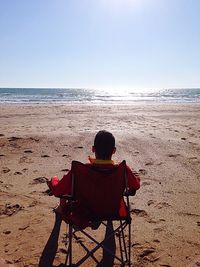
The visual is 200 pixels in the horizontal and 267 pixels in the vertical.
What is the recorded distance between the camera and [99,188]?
316cm

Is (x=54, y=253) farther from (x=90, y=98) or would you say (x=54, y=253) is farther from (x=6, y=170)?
(x=90, y=98)

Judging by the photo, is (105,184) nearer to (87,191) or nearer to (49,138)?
(87,191)

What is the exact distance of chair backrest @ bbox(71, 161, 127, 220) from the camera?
3082 mm

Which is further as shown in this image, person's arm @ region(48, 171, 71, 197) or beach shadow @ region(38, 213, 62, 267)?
beach shadow @ region(38, 213, 62, 267)

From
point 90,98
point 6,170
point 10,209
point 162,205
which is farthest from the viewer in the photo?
point 90,98

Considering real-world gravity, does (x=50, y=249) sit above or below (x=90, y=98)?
below

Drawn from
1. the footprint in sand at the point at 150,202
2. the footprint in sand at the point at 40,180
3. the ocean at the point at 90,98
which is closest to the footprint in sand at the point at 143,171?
the footprint in sand at the point at 150,202

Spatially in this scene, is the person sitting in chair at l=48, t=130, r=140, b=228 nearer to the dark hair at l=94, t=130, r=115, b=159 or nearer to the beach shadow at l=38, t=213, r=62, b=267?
the dark hair at l=94, t=130, r=115, b=159

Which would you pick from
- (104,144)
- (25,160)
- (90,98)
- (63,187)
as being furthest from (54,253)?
(90,98)

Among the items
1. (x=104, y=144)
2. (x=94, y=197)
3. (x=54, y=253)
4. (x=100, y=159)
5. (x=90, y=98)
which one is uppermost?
(x=104, y=144)

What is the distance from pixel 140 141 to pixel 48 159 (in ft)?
10.1

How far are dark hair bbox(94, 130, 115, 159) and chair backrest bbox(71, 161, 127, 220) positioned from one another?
0.15m

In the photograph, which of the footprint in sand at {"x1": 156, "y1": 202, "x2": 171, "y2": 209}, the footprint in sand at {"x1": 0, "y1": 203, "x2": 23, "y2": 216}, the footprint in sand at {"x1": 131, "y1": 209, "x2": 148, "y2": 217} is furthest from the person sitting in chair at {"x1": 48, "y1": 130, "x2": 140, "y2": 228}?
the footprint in sand at {"x1": 156, "y1": 202, "x2": 171, "y2": 209}

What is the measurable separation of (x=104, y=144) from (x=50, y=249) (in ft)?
4.88
